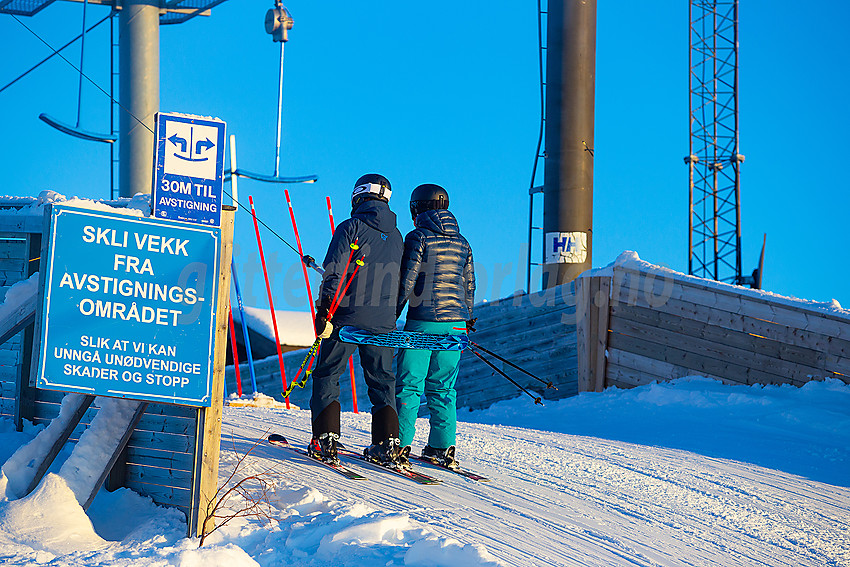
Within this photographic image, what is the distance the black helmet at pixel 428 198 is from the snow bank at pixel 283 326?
39.1 ft

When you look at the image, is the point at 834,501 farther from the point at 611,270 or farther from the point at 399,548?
the point at 611,270

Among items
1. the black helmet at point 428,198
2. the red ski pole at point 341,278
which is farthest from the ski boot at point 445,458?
the black helmet at point 428,198

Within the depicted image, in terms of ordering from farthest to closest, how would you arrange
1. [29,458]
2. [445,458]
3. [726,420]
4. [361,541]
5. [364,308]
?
[726,420]
[445,458]
[364,308]
[29,458]
[361,541]

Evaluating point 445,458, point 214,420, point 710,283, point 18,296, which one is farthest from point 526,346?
point 18,296

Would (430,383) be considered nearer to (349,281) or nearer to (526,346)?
Answer: (349,281)

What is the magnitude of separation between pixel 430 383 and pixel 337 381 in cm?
67

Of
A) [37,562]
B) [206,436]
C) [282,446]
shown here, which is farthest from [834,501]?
[37,562]

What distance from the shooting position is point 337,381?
5602 millimetres

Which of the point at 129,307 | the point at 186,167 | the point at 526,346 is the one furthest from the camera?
the point at 526,346

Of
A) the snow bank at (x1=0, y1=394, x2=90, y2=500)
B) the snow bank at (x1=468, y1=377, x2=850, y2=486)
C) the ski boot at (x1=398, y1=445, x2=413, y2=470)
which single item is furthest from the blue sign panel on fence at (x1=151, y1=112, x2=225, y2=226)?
the snow bank at (x1=468, y1=377, x2=850, y2=486)

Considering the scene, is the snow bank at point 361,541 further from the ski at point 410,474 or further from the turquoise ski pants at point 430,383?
the turquoise ski pants at point 430,383

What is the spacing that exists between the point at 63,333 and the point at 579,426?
7084mm

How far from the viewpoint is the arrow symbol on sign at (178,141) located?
502 centimetres

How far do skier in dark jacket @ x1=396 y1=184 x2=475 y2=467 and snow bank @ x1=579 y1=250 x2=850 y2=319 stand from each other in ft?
19.1
